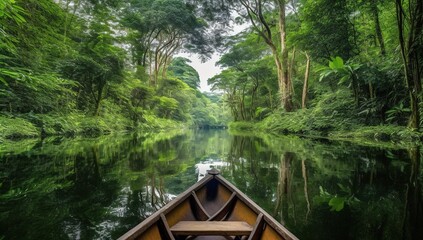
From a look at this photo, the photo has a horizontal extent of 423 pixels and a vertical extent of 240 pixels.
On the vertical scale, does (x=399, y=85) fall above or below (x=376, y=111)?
above

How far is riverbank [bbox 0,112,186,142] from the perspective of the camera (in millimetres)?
9692

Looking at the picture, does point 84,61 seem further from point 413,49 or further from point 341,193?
point 413,49

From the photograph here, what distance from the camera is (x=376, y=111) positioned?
10281 millimetres

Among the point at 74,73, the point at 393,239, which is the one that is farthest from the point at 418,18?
the point at 74,73

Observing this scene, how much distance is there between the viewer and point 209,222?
6.56 ft

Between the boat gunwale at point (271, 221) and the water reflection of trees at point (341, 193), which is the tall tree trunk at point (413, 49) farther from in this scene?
the boat gunwale at point (271, 221)

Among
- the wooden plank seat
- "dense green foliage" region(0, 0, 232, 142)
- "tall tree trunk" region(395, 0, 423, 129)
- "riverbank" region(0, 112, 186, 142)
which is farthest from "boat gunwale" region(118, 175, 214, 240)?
"riverbank" region(0, 112, 186, 142)

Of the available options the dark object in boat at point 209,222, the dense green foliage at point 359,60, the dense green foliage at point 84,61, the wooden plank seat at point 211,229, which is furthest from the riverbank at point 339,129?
the dense green foliage at point 84,61

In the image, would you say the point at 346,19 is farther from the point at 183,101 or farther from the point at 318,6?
the point at 183,101

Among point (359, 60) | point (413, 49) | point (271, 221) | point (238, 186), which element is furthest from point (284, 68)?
point (271, 221)

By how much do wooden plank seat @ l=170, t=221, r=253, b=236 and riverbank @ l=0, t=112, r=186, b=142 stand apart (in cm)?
A: 989

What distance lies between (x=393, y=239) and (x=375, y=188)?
1717mm

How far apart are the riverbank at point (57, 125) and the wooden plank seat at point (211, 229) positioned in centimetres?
989

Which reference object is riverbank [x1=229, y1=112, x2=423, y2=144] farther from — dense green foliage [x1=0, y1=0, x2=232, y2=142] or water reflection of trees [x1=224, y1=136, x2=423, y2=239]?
dense green foliage [x1=0, y1=0, x2=232, y2=142]
